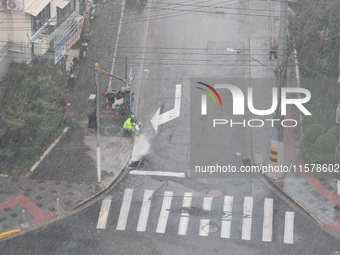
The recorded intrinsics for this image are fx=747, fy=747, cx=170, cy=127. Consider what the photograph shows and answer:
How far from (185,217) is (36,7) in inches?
659

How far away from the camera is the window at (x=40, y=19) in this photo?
152 ft

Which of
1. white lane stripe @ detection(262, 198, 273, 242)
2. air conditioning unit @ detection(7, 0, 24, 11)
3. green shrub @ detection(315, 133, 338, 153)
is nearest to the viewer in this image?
white lane stripe @ detection(262, 198, 273, 242)

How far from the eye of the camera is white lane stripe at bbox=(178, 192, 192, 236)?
35919 mm

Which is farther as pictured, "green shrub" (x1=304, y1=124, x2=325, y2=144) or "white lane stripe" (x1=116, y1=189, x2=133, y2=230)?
"green shrub" (x1=304, y1=124, x2=325, y2=144)

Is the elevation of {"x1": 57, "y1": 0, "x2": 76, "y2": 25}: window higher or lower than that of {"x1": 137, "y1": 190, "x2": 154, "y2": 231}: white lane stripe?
higher

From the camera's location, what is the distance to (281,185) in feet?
129

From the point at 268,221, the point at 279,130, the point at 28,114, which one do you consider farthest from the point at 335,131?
the point at 28,114

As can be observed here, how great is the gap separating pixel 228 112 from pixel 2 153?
14.2 m

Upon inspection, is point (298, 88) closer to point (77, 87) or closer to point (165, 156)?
point (165, 156)

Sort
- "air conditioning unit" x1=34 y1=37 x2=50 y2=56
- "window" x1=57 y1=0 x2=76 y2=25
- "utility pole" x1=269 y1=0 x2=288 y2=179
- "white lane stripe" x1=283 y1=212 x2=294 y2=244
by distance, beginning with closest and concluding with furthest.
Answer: "white lane stripe" x1=283 y1=212 x2=294 y2=244
"utility pole" x1=269 y1=0 x2=288 y2=179
"air conditioning unit" x1=34 y1=37 x2=50 y2=56
"window" x1=57 y1=0 x2=76 y2=25

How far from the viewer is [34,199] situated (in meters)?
38.5

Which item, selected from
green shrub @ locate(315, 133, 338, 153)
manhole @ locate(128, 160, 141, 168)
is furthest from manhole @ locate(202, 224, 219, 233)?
green shrub @ locate(315, 133, 338, 153)

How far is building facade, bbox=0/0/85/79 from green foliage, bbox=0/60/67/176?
87 centimetres

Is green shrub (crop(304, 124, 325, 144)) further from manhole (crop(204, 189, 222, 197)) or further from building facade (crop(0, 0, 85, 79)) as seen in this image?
building facade (crop(0, 0, 85, 79))
